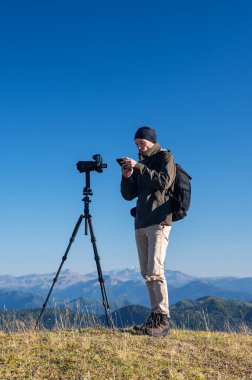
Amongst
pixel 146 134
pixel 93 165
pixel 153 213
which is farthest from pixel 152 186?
pixel 93 165

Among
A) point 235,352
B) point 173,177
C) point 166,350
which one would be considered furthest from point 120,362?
point 173,177

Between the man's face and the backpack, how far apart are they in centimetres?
64

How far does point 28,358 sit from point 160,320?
8.10 feet

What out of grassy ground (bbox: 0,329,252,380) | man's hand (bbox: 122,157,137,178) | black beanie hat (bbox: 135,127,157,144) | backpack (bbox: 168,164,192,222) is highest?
black beanie hat (bbox: 135,127,157,144)

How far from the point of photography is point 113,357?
18.3 ft

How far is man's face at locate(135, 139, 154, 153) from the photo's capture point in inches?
282

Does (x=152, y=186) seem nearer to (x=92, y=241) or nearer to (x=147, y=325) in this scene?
(x=92, y=241)

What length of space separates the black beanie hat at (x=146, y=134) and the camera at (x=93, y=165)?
940mm

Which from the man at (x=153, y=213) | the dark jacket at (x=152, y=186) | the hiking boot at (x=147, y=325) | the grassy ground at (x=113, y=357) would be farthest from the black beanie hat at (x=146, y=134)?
the grassy ground at (x=113, y=357)

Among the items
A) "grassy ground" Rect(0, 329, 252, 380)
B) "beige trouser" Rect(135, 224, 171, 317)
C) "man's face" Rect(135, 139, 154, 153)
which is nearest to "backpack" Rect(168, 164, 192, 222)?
"beige trouser" Rect(135, 224, 171, 317)

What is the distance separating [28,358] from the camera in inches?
211

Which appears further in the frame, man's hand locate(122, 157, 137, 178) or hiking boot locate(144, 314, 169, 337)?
hiking boot locate(144, 314, 169, 337)

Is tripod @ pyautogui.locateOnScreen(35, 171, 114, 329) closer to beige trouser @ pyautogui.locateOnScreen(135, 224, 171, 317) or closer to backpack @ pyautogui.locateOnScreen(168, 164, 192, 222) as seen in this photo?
beige trouser @ pyautogui.locateOnScreen(135, 224, 171, 317)

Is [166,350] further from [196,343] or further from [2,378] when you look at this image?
[2,378]
